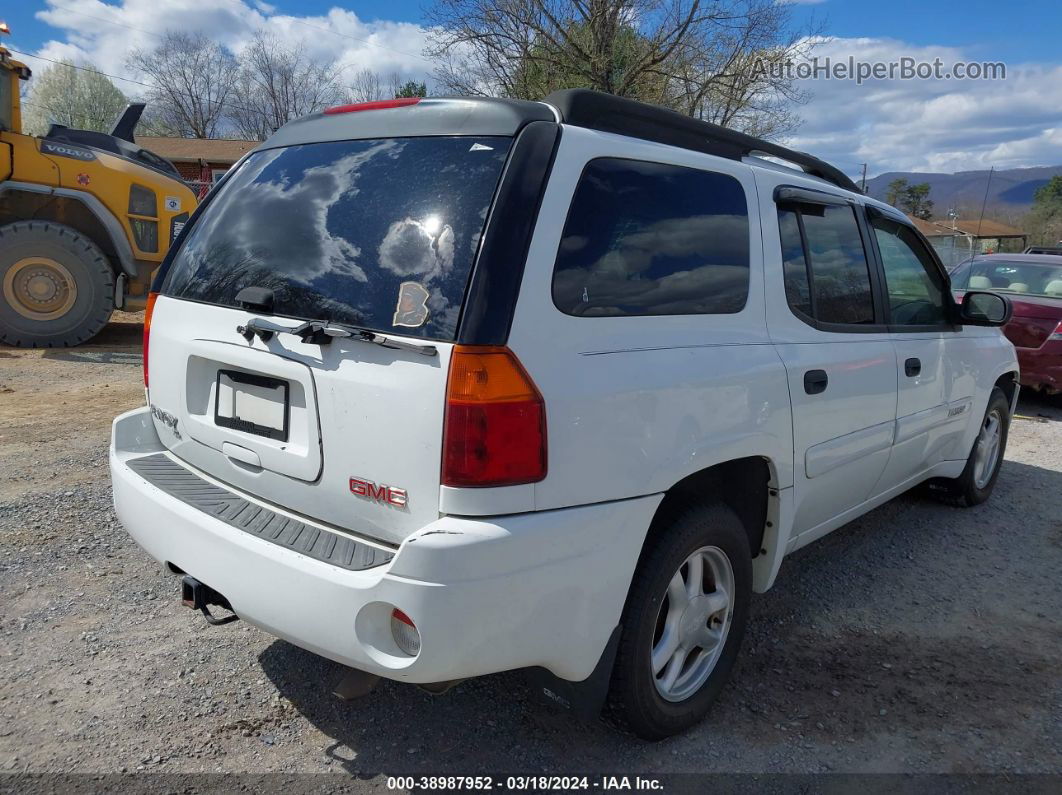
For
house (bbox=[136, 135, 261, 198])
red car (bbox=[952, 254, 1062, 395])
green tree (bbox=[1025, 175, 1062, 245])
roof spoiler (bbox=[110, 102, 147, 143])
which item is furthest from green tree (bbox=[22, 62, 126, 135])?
green tree (bbox=[1025, 175, 1062, 245])

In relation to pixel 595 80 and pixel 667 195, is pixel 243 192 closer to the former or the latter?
pixel 667 195

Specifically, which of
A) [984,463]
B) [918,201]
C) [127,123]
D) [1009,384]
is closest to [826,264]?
[984,463]

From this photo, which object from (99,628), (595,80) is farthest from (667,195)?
(595,80)

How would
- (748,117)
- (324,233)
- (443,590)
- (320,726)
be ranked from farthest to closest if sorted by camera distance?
(748,117)
(320,726)
(324,233)
(443,590)

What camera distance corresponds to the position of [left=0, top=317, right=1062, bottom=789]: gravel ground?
2.53 metres

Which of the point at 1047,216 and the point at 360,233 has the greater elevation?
the point at 1047,216

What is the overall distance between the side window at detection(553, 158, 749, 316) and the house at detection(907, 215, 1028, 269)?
6.91ft

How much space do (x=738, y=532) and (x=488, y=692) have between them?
1.07 meters

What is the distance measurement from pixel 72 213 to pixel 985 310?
939 cm

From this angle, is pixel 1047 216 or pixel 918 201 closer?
pixel 1047 216

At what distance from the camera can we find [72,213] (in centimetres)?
927

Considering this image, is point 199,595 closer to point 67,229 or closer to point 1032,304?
point 67,229

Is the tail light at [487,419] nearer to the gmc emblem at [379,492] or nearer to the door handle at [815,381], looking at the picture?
the gmc emblem at [379,492]

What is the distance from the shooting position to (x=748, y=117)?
69.3 feet
